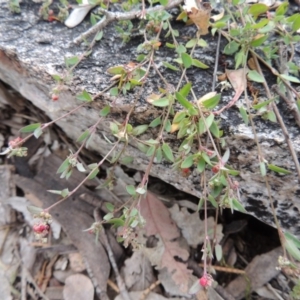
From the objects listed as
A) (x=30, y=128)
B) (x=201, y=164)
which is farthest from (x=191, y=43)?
(x=30, y=128)

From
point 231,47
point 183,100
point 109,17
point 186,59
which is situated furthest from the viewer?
point 109,17

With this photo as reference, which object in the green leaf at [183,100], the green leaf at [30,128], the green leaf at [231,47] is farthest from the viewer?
the green leaf at [231,47]

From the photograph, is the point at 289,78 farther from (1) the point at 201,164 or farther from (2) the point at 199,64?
(1) the point at 201,164

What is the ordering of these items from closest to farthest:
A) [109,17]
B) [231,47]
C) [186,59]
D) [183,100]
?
[183,100], [186,59], [231,47], [109,17]

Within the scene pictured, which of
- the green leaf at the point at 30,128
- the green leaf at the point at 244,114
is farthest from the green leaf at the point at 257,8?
the green leaf at the point at 30,128

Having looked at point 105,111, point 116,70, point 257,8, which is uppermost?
point 257,8

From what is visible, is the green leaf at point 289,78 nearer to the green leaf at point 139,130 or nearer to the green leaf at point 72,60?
the green leaf at point 139,130

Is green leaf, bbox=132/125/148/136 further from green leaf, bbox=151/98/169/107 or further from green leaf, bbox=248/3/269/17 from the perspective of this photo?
green leaf, bbox=248/3/269/17

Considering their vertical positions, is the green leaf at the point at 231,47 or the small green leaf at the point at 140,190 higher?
the green leaf at the point at 231,47
